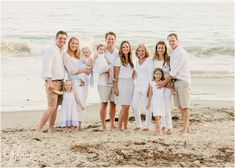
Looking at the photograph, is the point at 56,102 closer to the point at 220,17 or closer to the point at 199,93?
the point at 199,93

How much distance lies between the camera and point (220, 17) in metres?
40.7

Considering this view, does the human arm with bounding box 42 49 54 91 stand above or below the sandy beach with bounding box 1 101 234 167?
above

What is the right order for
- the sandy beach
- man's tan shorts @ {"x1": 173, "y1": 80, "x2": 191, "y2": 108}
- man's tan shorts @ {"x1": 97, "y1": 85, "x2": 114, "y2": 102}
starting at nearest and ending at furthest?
the sandy beach
man's tan shorts @ {"x1": 173, "y1": 80, "x2": 191, "y2": 108}
man's tan shorts @ {"x1": 97, "y1": 85, "x2": 114, "y2": 102}

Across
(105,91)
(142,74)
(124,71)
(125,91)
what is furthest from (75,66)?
(142,74)

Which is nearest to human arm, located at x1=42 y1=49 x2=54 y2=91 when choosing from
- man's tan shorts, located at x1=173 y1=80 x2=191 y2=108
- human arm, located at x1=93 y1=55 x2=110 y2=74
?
human arm, located at x1=93 y1=55 x2=110 y2=74

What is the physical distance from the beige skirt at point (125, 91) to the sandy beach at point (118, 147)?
0.55m

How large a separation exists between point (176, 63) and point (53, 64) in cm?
204

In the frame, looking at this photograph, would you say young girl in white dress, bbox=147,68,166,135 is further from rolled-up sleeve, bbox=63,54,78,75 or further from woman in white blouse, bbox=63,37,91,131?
rolled-up sleeve, bbox=63,54,78,75

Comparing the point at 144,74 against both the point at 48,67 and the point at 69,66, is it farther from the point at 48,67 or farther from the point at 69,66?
the point at 48,67

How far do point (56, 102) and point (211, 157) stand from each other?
281 cm

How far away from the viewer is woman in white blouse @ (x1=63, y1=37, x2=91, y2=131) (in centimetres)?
764

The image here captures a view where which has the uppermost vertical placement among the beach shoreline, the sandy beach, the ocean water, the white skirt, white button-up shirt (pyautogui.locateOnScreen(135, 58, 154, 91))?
the ocean water

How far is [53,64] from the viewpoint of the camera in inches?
293

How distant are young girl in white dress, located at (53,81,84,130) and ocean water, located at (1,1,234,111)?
250cm
